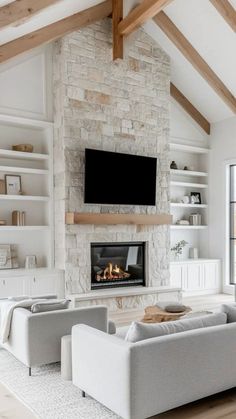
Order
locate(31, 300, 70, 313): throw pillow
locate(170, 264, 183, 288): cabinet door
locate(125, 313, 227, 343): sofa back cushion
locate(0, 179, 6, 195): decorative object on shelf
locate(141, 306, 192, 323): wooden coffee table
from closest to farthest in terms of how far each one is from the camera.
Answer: locate(125, 313, 227, 343): sofa back cushion → locate(31, 300, 70, 313): throw pillow → locate(141, 306, 192, 323): wooden coffee table → locate(0, 179, 6, 195): decorative object on shelf → locate(170, 264, 183, 288): cabinet door

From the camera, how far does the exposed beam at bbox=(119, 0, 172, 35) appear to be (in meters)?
5.89

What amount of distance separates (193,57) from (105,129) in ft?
6.99

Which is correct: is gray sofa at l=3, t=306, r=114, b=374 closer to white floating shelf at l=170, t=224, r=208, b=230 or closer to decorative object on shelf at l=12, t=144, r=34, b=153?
decorative object on shelf at l=12, t=144, r=34, b=153

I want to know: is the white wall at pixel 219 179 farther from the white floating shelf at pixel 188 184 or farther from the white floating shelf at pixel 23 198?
the white floating shelf at pixel 23 198

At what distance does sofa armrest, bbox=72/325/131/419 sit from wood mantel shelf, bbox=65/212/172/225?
318 centimetres

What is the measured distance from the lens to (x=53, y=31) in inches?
239

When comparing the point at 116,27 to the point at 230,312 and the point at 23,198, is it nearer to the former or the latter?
the point at 23,198

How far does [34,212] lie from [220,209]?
13.1 feet

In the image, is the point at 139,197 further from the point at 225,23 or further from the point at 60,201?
the point at 225,23

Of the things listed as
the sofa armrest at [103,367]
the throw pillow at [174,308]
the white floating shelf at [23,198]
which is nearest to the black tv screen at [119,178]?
the white floating shelf at [23,198]

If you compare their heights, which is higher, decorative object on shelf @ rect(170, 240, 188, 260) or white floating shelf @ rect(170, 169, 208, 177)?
white floating shelf @ rect(170, 169, 208, 177)

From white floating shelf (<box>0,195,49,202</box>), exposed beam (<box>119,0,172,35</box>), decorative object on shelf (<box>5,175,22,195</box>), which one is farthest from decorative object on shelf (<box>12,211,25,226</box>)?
exposed beam (<box>119,0,172,35</box>)

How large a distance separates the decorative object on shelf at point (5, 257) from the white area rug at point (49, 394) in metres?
2.26

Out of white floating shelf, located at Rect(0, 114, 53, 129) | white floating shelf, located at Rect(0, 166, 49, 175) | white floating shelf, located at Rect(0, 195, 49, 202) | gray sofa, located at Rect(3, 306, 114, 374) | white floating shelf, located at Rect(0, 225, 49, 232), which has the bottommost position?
gray sofa, located at Rect(3, 306, 114, 374)
